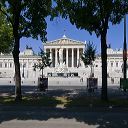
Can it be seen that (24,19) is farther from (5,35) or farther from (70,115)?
(5,35)

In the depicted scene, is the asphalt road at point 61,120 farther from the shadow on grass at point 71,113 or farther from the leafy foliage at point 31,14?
the leafy foliage at point 31,14

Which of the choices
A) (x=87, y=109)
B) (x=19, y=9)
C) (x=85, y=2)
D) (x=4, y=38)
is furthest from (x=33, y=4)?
(x=4, y=38)

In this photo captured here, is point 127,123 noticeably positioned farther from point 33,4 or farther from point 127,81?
point 127,81

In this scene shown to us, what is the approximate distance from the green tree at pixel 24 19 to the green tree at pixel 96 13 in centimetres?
130

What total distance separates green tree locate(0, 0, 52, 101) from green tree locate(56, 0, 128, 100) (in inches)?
51.1

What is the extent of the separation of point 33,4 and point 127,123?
1230cm

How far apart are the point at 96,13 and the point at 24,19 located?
15.7ft

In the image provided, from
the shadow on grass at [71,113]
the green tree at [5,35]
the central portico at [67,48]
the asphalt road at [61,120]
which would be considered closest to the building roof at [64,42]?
the central portico at [67,48]

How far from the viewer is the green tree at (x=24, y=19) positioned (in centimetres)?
2477

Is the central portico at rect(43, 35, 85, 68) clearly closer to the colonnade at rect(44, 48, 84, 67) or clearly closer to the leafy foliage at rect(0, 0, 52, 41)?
the colonnade at rect(44, 48, 84, 67)

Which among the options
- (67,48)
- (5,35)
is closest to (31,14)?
(5,35)

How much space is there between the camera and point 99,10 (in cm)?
2409

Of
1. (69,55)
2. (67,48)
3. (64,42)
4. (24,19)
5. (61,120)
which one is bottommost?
(61,120)

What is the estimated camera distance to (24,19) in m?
26.2
